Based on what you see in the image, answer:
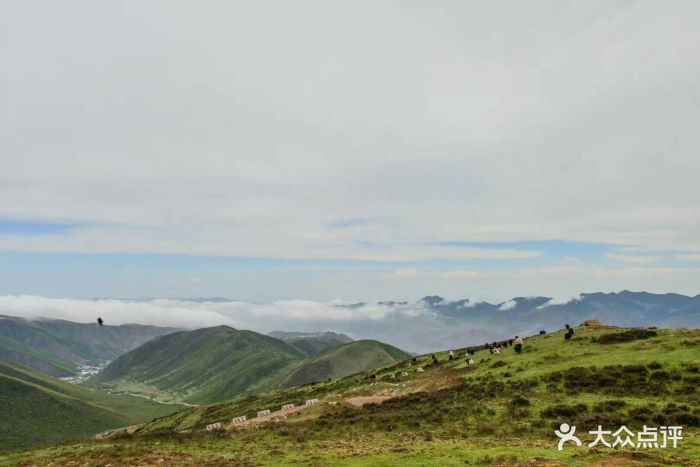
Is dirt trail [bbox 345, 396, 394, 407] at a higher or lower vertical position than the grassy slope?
lower

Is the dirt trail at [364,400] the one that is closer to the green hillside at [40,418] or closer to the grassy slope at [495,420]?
the grassy slope at [495,420]

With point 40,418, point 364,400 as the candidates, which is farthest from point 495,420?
point 40,418

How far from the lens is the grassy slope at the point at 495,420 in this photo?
28.3m

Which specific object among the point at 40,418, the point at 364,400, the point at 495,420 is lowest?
the point at 40,418

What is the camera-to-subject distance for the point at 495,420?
3925cm

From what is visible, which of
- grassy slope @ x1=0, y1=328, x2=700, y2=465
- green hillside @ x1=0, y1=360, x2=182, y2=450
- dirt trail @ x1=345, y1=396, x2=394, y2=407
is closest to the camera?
grassy slope @ x1=0, y1=328, x2=700, y2=465

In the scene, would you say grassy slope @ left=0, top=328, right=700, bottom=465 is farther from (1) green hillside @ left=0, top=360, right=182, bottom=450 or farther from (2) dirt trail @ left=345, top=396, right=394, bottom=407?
(1) green hillside @ left=0, top=360, right=182, bottom=450

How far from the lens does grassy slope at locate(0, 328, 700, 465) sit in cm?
2833

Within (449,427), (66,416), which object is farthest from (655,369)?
(66,416)

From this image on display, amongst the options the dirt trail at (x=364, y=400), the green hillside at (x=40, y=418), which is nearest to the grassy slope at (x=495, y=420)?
the dirt trail at (x=364, y=400)

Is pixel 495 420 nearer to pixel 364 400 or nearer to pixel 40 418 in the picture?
pixel 364 400

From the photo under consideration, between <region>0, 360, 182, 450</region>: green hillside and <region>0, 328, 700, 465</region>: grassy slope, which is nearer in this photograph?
<region>0, 328, 700, 465</region>: grassy slope

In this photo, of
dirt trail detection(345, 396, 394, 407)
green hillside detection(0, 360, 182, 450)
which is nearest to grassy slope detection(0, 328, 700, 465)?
dirt trail detection(345, 396, 394, 407)

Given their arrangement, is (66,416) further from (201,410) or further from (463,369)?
(463,369)
